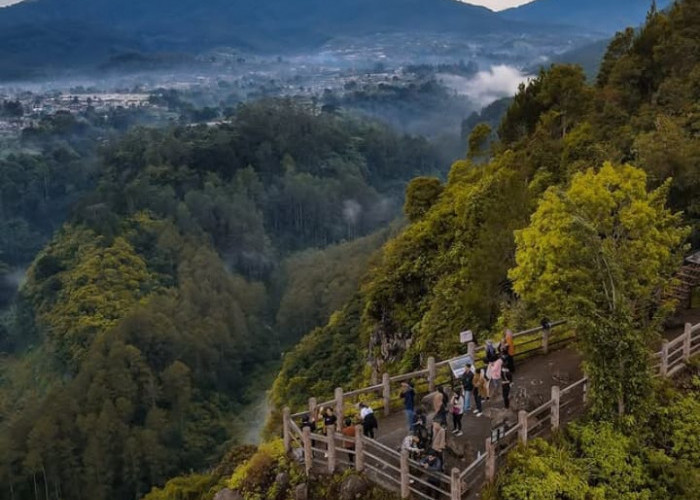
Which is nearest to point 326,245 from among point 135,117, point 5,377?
point 5,377

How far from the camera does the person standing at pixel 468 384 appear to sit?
14430 millimetres

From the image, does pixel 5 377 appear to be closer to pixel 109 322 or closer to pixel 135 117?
pixel 109 322

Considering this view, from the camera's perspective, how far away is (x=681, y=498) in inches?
480

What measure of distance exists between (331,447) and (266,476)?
2.37 meters

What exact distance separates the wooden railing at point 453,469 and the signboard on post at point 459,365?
5.90 ft

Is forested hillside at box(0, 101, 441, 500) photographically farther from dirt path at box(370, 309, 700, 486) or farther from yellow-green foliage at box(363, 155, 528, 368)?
dirt path at box(370, 309, 700, 486)

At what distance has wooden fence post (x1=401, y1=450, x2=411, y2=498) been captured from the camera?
39.5 ft

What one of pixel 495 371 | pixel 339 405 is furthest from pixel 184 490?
pixel 495 371

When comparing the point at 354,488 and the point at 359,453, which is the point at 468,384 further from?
the point at 354,488

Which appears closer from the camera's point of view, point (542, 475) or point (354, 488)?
point (542, 475)

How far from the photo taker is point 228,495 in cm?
1532

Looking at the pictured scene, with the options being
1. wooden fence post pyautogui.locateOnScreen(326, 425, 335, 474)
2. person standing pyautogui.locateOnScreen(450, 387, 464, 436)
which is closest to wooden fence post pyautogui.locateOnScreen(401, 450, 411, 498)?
wooden fence post pyautogui.locateOnScreen(326, 425, 335, 474)

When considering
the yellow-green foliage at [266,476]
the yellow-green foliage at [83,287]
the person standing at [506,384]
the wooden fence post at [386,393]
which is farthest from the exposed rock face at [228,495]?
the yellow-green foliage at [83,287]

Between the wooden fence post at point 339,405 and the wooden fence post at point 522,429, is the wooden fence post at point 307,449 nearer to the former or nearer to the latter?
the wooden fence post at point 339,405
